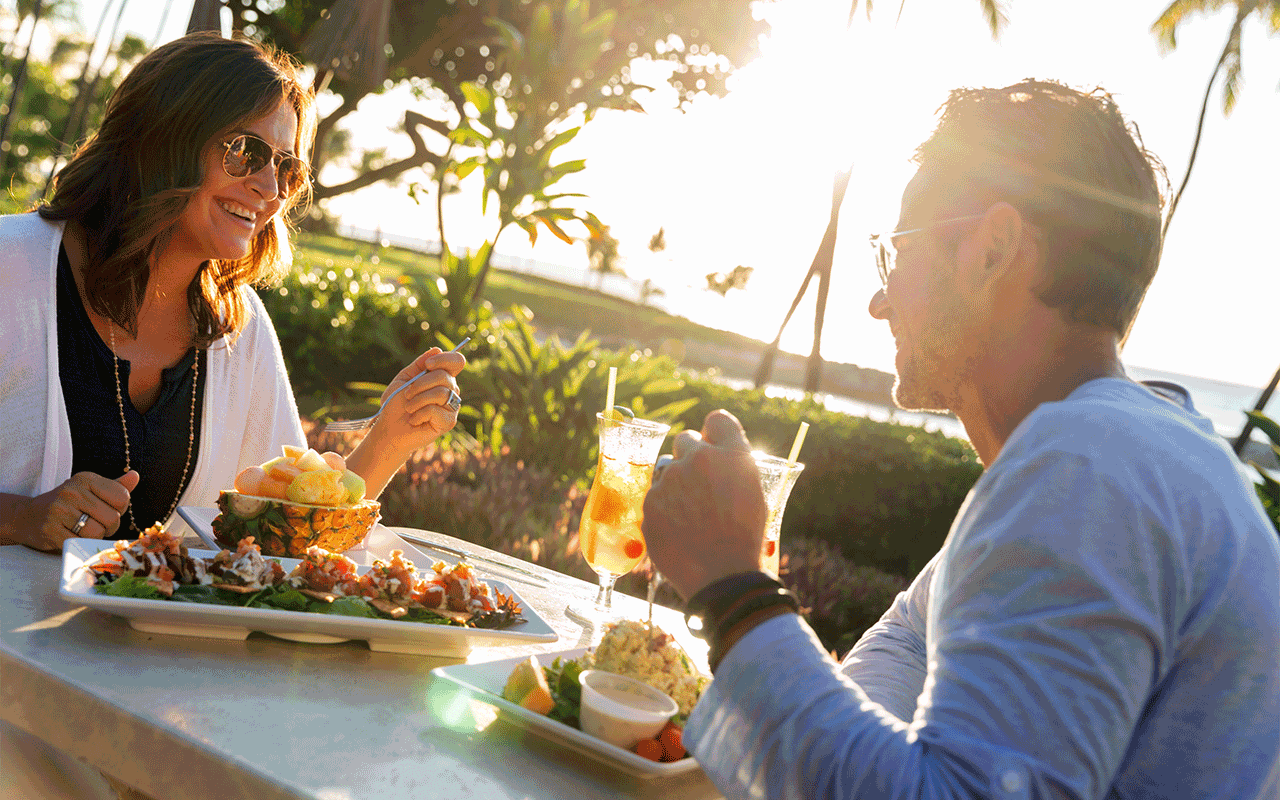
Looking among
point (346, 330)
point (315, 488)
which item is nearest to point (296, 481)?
point (315, 488)

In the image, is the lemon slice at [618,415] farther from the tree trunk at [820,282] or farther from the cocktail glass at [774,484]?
the tree trunk at [820,282]

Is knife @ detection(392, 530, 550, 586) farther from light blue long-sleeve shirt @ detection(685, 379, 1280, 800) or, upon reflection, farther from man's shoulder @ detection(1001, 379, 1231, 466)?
man's shoulder @ detection(1001, 379, 1231, 466)

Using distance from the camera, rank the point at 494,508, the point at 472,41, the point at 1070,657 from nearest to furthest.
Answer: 1. the point at 1070,657
2. the point at 494,508
3. the point at 472,41

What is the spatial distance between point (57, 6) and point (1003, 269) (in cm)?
6999

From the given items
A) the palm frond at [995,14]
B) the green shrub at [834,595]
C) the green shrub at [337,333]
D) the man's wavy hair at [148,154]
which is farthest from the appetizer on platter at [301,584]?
the palm frond at [995,14]

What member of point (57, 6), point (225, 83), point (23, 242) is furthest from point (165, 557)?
point (57, 6)

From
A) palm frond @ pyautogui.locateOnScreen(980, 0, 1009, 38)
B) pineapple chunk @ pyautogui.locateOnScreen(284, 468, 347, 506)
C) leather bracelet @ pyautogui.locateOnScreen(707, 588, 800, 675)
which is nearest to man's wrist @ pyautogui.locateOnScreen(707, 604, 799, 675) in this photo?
leather bracelet @ pyautogui.locateOnScreen(707, 588, 800, 675)

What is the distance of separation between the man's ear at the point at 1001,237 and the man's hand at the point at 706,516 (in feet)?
1.43

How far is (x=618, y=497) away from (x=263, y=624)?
831 millimetres

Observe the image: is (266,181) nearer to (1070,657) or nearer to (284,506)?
(284,506)

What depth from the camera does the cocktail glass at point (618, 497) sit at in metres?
2.05

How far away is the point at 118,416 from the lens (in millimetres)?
2521

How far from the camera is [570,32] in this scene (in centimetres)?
963

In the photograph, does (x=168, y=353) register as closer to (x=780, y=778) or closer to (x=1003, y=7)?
(x=780, y=778)
